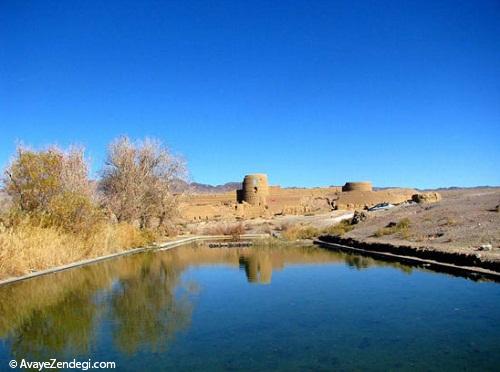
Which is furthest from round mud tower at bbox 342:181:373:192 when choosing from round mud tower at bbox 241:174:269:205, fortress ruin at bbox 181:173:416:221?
round mud tower at bbox 241:174:269:205

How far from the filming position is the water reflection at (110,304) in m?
6.21

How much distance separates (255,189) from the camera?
51219mm

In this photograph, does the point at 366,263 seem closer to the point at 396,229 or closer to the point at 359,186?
the point at 396,229

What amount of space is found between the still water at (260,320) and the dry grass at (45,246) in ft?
2.71

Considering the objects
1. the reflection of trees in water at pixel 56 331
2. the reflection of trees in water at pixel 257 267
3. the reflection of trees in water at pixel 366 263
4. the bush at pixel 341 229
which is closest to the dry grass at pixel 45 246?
the reflection of trees in water at pixel 56 331

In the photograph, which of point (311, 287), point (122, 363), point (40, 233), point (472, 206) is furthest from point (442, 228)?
point (122, 363)

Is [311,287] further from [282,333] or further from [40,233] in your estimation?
[40,233]

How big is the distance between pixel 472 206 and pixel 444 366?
16696 millimetres

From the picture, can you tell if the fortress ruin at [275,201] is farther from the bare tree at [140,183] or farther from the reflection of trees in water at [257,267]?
the reflection of trees in water at [257,267]

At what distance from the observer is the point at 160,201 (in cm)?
2417

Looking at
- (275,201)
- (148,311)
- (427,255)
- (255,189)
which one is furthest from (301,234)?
(275,201)

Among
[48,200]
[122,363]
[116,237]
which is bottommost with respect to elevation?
[122,363]

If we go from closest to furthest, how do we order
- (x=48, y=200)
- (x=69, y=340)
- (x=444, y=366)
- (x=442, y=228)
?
(x=444, y=366)
(x=69, y=340)
(x=48, y=200)
(x=442, y=228)

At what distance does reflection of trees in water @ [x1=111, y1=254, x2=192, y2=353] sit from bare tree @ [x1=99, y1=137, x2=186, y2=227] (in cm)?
1011
